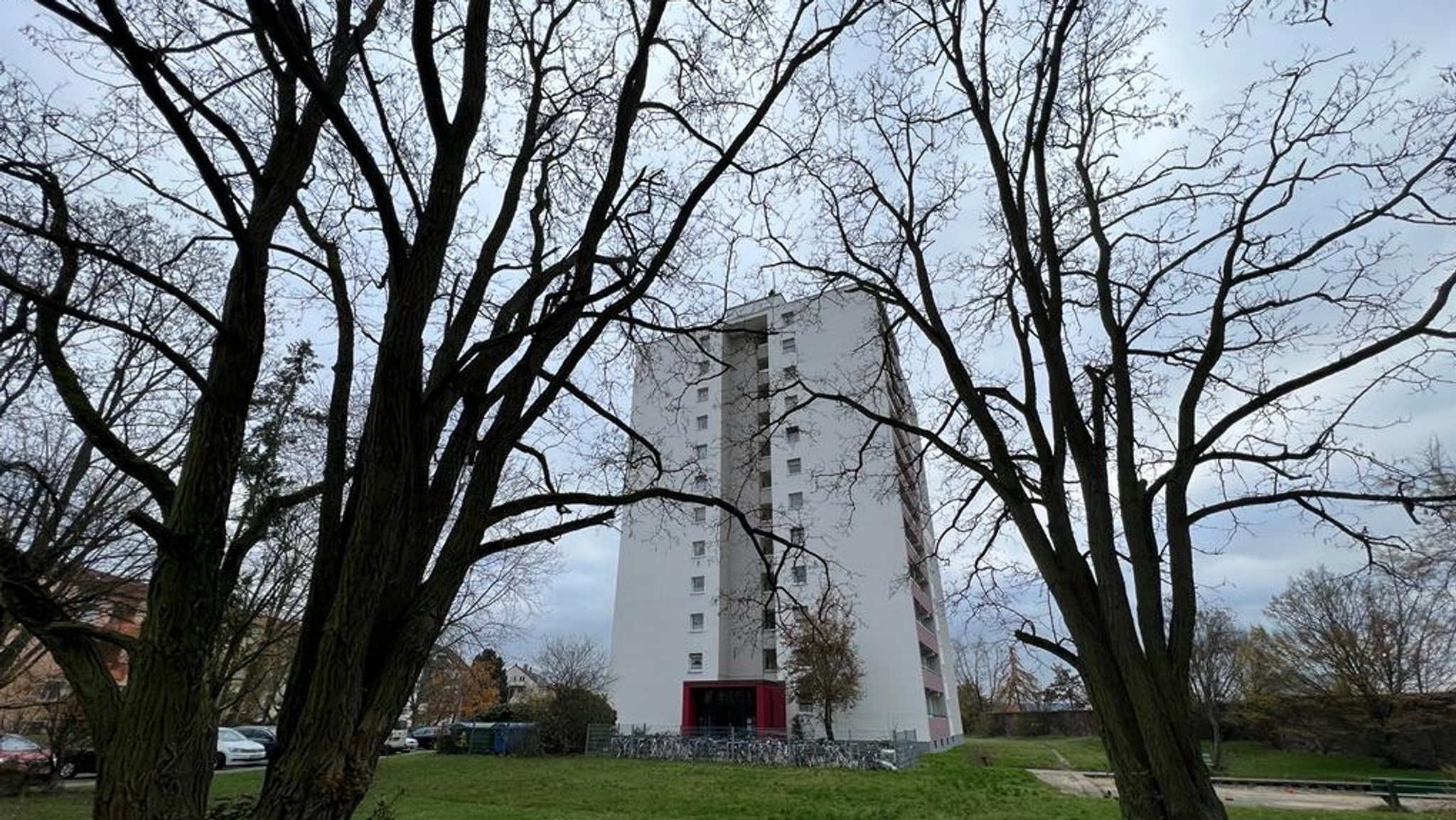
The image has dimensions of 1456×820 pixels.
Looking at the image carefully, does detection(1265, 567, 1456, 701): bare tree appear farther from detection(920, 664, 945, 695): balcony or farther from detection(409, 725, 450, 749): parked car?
detection(409, 725, 450, 749): parked car

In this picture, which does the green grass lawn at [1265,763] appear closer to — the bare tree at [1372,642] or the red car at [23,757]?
the bare tree at [1372,642]

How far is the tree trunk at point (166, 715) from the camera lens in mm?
3143

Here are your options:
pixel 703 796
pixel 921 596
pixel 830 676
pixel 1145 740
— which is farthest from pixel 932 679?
pixel 1145 740

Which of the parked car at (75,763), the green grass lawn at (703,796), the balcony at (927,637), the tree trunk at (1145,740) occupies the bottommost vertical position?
the green grass lawn at (703,796)

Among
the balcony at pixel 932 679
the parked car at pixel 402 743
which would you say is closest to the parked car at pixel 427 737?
the parked car at pixel 402 743

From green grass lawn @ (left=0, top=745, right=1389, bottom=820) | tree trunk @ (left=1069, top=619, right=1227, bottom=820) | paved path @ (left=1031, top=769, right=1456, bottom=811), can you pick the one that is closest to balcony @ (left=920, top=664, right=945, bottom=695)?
green grass lawn @ (left=0, top=745, right=1389, bottom=820)

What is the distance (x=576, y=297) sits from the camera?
4.27m

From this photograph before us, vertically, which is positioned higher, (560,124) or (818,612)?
(560,124)

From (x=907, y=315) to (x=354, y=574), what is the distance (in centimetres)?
522

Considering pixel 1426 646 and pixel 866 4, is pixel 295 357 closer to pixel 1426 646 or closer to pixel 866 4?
pixel 866 4

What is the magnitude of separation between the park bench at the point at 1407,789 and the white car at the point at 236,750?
32480mm

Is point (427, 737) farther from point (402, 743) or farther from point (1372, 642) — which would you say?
point (1372, 642)

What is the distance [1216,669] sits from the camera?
1171 inches

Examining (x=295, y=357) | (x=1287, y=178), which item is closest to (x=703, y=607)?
(x=295, y=357)
